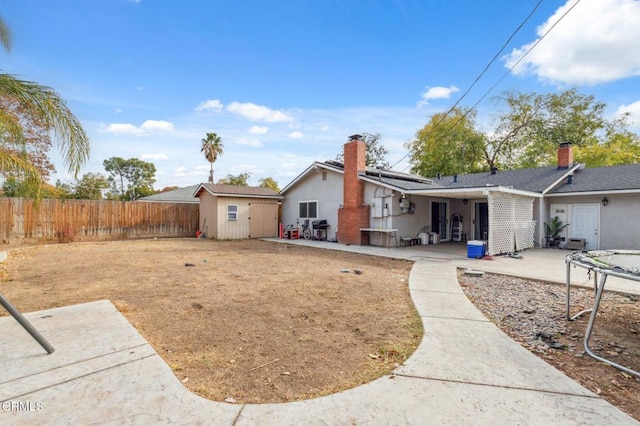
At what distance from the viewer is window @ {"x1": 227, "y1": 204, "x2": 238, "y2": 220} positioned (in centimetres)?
1597

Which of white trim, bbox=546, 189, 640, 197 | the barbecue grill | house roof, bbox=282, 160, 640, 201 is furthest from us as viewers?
the barbecue grill

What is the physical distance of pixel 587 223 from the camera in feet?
39.6

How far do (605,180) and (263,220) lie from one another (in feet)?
50.8

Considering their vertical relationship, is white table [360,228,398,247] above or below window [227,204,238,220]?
below

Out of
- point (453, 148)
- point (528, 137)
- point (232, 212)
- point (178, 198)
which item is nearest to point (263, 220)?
point (232, 212)

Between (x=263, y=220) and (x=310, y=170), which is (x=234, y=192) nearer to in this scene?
(x=263, y=220)

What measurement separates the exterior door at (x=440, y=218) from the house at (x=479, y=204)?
0.05 metres

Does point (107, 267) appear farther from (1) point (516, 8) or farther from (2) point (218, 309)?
(1) point (516, 8)

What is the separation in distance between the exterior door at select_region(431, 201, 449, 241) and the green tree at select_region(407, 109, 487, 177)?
41.9 feet

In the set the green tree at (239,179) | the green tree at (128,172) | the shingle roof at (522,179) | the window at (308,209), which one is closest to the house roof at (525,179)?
the shingle roof at (522,179)

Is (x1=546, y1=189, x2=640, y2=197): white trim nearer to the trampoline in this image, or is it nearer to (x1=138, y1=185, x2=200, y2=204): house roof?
the trampoline

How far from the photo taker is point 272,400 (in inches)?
90.4

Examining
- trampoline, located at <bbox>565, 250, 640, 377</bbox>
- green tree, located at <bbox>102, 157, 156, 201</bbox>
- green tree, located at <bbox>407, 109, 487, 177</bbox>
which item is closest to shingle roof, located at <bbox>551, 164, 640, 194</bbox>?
trampoline, located at <bbox>565, 250, 640, 377</bbox>

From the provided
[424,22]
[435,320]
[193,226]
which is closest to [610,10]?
[424,22]
